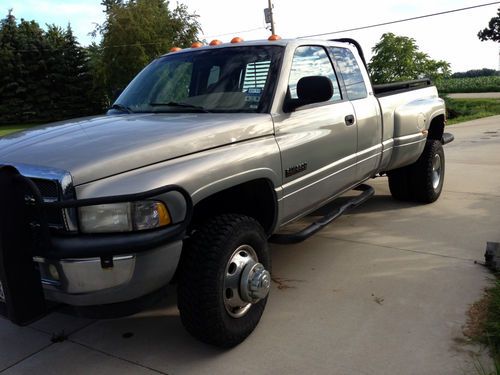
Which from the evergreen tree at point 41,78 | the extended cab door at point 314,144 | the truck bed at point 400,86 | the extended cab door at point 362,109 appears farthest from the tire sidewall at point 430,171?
the evergreen tree at point 41,78

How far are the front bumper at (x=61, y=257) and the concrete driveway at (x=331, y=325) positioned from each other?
0.42 meters

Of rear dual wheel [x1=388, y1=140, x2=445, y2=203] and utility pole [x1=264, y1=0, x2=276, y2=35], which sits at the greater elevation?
utility pole [x1=264, y1=0, x2=276, y2=35]

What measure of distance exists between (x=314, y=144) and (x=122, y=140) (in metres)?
1.53

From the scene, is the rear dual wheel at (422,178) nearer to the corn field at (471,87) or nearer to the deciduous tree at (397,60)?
the deciduous tree at (397,60)

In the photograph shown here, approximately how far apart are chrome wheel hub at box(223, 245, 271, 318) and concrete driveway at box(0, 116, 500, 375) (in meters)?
0.26

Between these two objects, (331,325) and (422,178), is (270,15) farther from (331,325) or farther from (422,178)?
(331,325)

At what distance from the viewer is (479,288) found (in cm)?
356

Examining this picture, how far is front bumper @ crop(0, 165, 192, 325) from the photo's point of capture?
2.28 m

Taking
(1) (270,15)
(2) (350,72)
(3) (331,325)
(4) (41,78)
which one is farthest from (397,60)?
(4) (41,78)

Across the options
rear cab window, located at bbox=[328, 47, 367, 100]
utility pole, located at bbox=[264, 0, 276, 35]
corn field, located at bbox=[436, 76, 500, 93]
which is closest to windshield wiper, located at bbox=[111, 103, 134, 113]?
rear cab window, located at bbox=[328, 47, 367, 100]

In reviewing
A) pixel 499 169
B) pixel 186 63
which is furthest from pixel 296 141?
pixel 499 169

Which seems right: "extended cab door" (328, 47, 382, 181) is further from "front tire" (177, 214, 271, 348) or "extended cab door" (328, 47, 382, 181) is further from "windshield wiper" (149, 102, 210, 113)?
"front tire" (177, 214, 271, 348)

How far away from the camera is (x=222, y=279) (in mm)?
2736

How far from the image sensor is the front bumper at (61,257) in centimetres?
228
